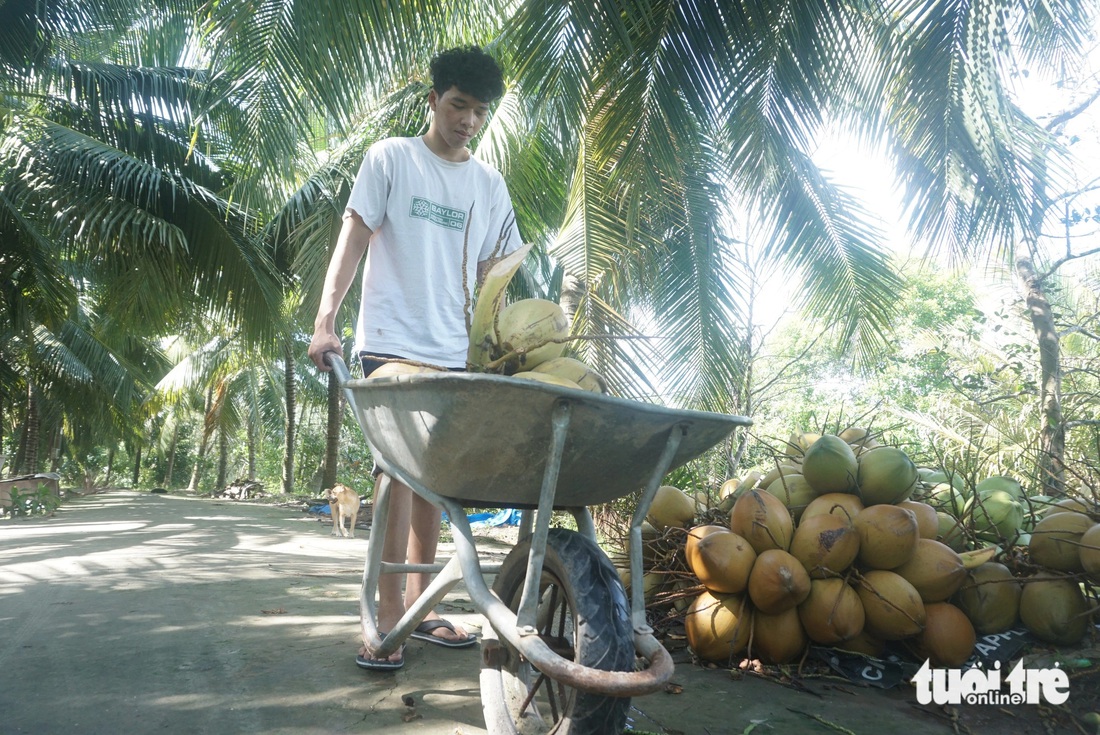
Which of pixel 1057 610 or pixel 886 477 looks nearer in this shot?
pixel 1057 610

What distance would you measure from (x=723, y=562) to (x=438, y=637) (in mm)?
960

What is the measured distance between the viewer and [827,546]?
2.42m

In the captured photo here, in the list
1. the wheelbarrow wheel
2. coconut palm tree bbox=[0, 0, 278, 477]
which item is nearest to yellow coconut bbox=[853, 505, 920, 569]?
the wheelbarrow wheel

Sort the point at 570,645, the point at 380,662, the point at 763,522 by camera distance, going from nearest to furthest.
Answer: the point at 570,645 < the point at 380,662 < the point at 763,522

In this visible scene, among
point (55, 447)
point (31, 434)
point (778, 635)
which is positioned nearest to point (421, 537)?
point (778, 635)

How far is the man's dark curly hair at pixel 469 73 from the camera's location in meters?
2.33

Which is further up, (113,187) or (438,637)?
(113,187)

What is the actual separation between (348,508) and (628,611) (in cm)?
637

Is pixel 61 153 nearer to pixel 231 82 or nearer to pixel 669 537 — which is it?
pixel 231 82

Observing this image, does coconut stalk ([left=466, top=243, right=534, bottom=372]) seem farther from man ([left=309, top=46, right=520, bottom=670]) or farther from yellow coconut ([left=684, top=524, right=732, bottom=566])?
yellow coconut ([left=684, top=524, right=732, bottom=566])

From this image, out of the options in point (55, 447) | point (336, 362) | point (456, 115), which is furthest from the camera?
point (55, 447)

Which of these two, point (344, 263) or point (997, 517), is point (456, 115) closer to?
point (344, 263)

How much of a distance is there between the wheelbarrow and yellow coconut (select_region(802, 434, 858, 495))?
1.05 metres

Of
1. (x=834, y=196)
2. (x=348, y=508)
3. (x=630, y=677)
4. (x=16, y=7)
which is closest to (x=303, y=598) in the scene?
(x=630, y=677)
